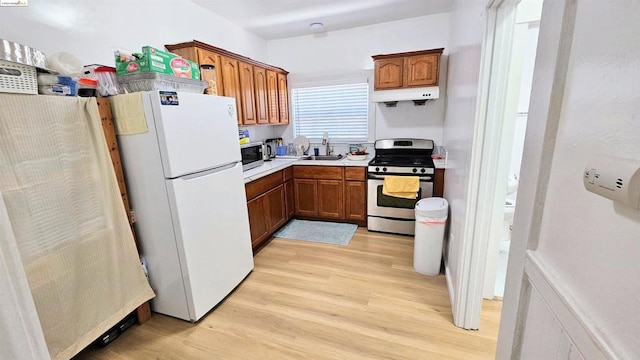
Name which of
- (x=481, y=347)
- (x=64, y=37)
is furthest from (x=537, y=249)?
(x=64, y=37)

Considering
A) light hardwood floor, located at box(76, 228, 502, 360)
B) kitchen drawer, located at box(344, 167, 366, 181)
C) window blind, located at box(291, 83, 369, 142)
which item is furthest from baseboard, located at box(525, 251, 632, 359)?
window blind, located at box(291, 83, 369, 142)

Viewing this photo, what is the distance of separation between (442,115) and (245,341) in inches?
130

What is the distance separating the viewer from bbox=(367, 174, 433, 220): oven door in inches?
121

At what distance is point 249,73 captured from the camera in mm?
3158

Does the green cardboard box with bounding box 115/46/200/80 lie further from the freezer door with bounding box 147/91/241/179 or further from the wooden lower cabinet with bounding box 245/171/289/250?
the wooden lower cabinet with bounding box 245/171/289/250

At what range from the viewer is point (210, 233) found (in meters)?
2.01

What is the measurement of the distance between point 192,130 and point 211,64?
3.68 feet

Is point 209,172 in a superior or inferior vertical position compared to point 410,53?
inferior

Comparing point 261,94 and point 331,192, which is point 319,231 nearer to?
point 331,192

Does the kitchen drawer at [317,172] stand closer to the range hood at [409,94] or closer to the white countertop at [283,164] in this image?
the white countertop at [283,164]

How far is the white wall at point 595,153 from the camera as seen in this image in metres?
0.48

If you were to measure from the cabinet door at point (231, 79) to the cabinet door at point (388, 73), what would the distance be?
5.47ft

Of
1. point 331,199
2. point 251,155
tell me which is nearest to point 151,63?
point 251,155

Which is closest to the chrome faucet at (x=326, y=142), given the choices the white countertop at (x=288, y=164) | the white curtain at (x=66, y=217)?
the white countertop at (x=288, y=164)
